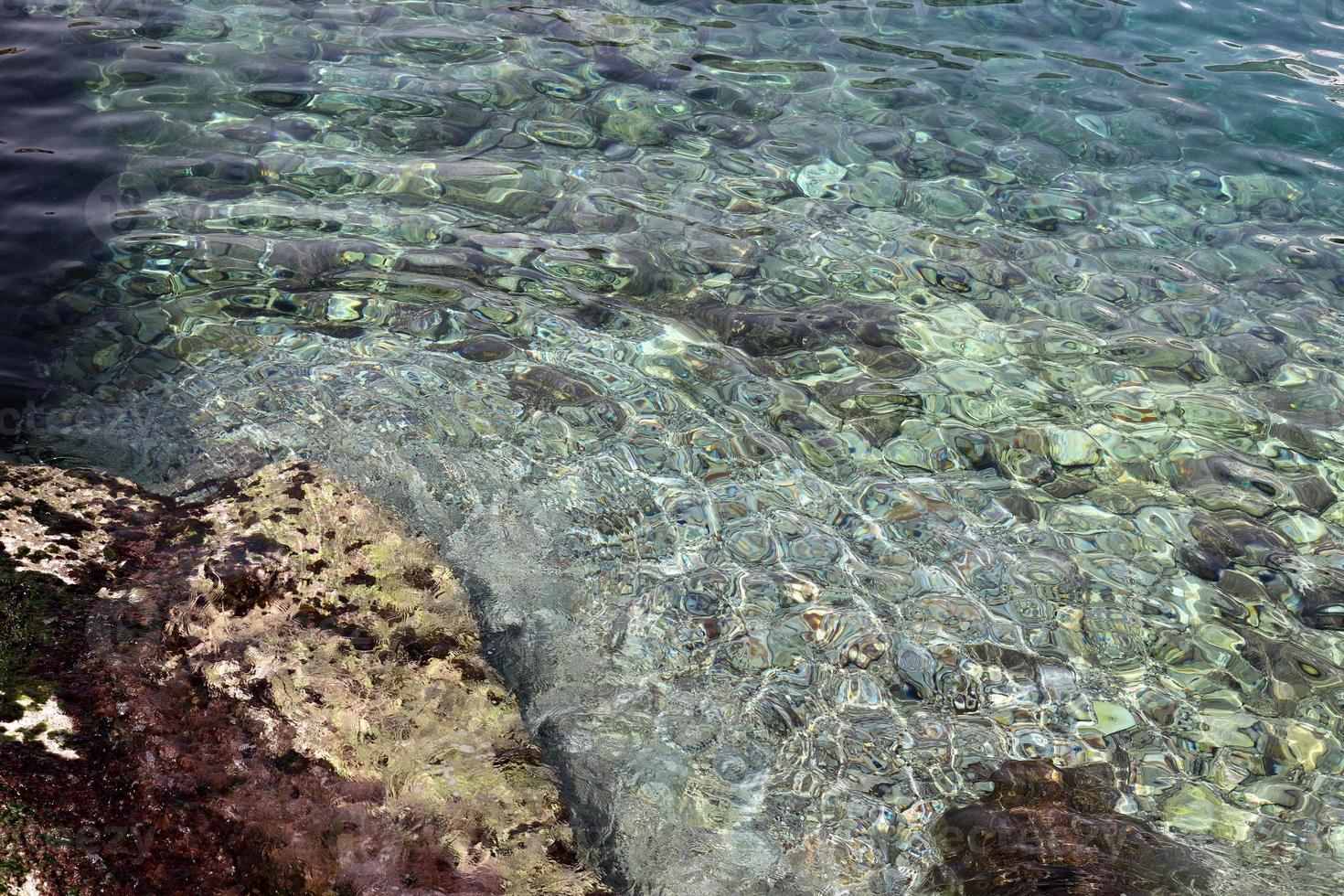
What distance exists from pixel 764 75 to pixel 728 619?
495 cm

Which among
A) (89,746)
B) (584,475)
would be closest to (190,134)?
(584,475)

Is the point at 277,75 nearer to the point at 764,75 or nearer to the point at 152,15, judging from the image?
the point at 152,15

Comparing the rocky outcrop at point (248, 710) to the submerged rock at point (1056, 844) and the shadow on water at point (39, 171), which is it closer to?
the submerged rock at point (1056, 844)

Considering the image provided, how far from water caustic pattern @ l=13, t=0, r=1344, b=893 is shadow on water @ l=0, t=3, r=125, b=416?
19cm

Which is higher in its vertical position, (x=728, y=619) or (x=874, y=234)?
(x=874, y=234)

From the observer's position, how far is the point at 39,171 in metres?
5.42

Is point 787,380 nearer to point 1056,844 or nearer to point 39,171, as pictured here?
point 1056,844

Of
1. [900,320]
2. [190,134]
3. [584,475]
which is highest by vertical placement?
[190,134]

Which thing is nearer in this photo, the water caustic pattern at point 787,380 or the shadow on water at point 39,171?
the water caustic pattern at point 787,380

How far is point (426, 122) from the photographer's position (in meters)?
6.09

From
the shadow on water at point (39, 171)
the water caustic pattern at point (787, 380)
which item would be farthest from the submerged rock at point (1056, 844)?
the shadow on water at point (39, 171)

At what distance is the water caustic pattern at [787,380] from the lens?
10.2 feet
